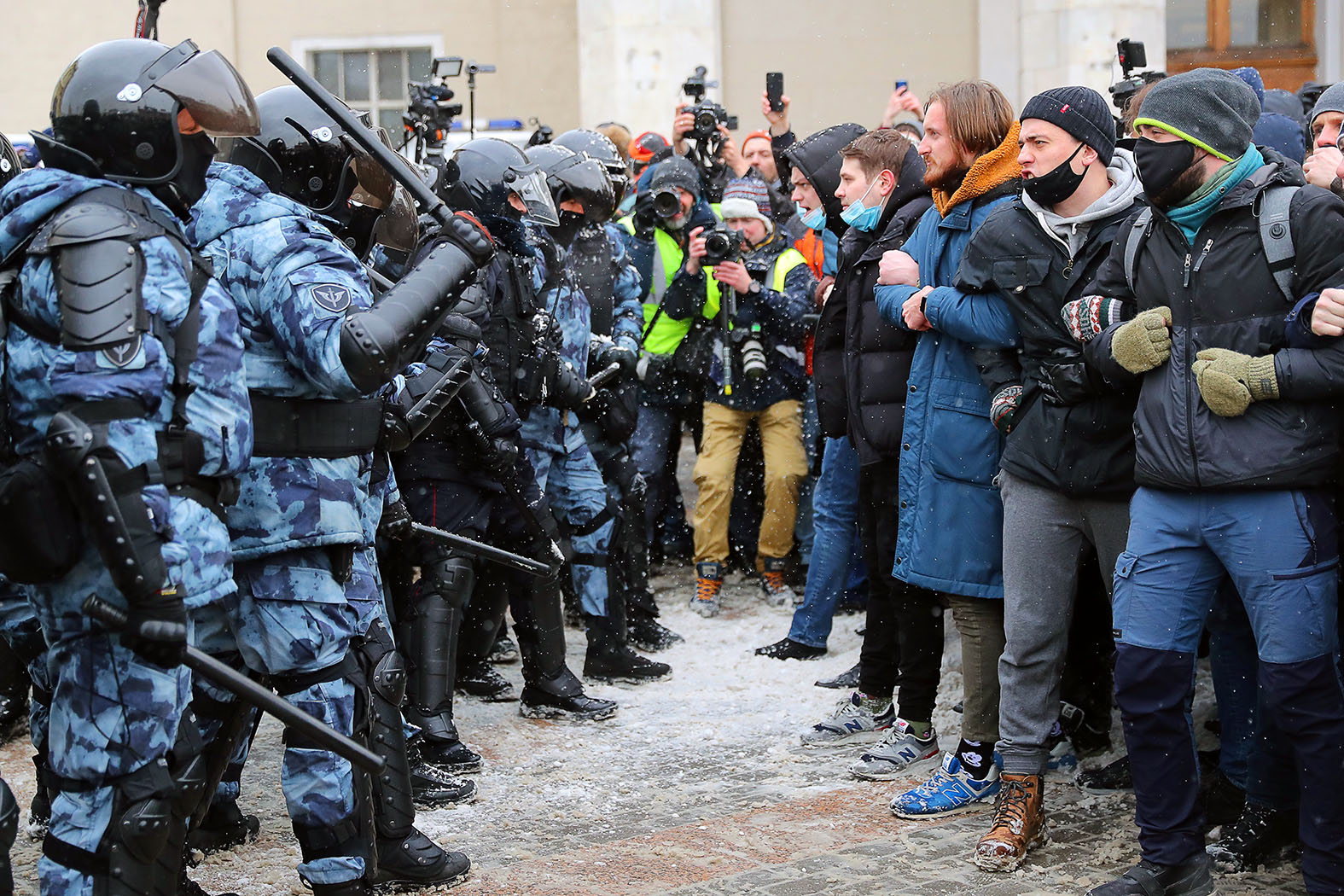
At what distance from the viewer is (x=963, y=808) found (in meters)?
4.54

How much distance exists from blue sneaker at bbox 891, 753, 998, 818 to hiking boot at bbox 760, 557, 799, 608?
9.54 ft

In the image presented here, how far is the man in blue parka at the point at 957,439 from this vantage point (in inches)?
178

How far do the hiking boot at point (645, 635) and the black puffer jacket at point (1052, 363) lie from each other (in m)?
2.89

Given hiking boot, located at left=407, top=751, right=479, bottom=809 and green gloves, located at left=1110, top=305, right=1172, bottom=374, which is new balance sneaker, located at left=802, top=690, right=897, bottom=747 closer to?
hiking boot, located at left=407, top=751, right=479, bottom=809

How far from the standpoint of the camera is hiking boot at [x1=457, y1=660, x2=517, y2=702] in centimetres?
609

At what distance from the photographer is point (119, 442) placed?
3.00 metres

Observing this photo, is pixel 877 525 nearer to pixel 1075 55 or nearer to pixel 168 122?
pixel 168 122

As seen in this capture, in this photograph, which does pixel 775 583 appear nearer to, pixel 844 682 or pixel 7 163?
pixel 844 682

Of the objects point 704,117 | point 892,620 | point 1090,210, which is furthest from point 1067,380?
point 704,117

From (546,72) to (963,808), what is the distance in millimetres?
12012

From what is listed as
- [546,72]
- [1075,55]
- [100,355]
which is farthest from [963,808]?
[546,72]

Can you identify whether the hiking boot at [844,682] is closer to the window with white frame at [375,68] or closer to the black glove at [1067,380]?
the black glove at [1067,380]

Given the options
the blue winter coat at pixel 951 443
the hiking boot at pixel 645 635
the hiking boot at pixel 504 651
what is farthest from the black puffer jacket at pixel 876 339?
the hiking boot at pixel 504 651

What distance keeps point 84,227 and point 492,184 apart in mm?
2562
